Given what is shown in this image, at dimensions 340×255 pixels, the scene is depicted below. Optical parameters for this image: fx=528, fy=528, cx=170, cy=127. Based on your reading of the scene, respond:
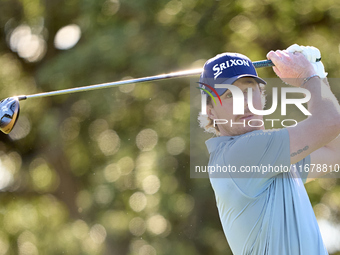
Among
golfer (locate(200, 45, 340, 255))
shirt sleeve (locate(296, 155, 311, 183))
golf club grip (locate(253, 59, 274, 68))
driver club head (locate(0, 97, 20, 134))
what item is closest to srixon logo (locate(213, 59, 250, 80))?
golfer (locate(200, 45, 340, 255))

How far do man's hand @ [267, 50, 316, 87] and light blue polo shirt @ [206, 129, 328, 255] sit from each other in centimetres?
23

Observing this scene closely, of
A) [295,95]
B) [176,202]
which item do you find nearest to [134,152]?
[176,202]

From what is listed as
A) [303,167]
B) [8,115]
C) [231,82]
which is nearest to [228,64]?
[231,82]

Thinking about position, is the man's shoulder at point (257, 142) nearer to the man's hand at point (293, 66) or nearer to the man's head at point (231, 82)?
the man's head at point (231, 82)

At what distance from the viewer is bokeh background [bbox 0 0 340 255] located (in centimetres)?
525

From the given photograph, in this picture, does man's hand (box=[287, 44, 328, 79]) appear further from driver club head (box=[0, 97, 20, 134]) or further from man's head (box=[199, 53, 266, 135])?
driver club head (box=[0, 97, 20, 134])

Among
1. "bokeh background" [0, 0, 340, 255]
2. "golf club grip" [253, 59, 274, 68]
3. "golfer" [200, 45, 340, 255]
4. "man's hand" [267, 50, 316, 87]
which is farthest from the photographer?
"bokeh background" [0, 0, 340, 255]

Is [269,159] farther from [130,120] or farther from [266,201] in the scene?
[130,120]

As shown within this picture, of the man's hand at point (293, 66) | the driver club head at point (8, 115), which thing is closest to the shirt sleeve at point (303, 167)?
the man's hand at point (293, 66)

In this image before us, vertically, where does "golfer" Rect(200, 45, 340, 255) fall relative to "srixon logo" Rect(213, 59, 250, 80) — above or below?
below

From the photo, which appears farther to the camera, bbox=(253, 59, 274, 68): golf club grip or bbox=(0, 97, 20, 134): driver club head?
bbox=(0, 97, 20, 134): driver club head

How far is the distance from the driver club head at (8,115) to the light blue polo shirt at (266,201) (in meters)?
1.42

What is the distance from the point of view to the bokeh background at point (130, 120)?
5254mm

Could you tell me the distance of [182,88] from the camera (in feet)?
18.1
